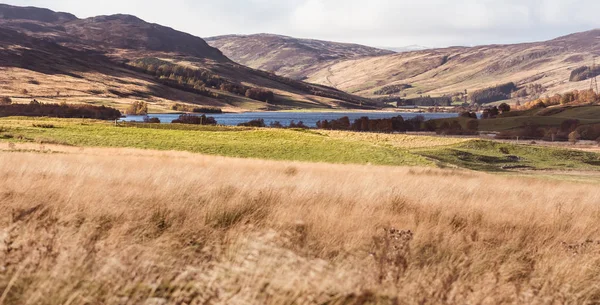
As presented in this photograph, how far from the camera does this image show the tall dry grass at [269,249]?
5.25 m

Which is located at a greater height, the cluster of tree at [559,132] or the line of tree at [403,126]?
the cluster of tree at [559,132]

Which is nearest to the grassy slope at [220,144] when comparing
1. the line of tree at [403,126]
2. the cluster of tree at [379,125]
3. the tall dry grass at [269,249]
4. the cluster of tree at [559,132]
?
the tall dry grass at [269,249]

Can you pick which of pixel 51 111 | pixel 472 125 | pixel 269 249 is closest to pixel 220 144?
pixel 269 249

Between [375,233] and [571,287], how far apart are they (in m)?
2.34

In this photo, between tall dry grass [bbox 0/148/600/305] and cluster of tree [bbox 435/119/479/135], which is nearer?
tall dry grass [bbox 0/148/600/305]

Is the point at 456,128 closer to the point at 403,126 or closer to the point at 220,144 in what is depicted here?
the point at 403,126

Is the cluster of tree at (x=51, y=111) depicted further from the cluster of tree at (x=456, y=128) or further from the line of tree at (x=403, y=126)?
the cluster of tree at (x=456, y=128)

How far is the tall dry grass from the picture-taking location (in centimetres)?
525

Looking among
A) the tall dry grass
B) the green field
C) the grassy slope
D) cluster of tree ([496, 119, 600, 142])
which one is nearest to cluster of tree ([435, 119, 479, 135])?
cluster of tree ([496, 119, 600, 142])

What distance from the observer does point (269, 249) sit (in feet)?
20.2

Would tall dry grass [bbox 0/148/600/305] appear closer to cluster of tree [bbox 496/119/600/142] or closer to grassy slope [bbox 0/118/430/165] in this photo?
grassy slope [bbox 0/118/430/165]

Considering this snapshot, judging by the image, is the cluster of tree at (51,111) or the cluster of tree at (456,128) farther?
the cluster of tree at (456,128)

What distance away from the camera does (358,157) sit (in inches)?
1889

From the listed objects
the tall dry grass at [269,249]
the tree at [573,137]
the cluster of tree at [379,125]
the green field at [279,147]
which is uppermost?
the tall dry grass at [269,249]
